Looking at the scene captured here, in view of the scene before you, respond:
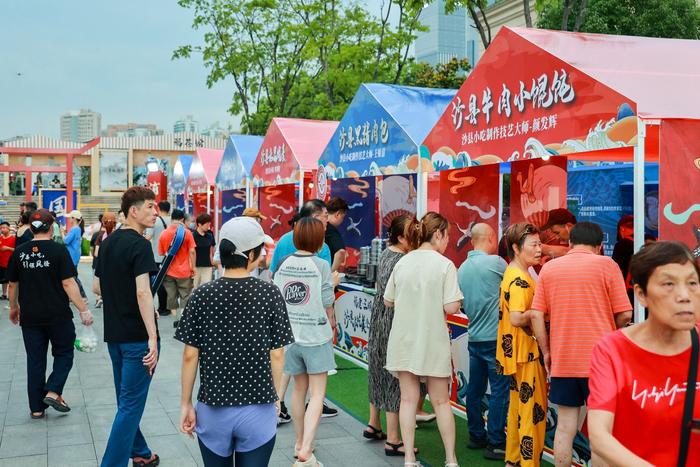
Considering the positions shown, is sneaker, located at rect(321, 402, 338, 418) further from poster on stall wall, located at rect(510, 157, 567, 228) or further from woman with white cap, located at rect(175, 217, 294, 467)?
woman with white cap, located at rect(175, 217, 294, 467)

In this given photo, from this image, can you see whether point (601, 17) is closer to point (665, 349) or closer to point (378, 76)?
point (378, 76)

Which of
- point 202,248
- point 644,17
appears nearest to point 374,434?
point 202,248

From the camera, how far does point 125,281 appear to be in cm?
386

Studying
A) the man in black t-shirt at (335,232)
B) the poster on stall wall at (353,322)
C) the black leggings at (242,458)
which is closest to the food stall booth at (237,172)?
the poster on stall wall at (353,322)

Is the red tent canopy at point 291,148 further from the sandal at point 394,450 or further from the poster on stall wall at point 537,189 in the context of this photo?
the sandal at point 394,450

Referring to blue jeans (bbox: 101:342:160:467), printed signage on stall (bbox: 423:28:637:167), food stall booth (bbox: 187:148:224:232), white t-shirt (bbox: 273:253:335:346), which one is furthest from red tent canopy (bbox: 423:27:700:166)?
food stall booth (bbox: 187:148:224:232)

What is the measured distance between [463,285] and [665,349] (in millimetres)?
2955

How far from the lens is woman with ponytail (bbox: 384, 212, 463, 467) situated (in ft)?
13.2

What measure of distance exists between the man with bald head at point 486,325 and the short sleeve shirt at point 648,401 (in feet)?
9.14

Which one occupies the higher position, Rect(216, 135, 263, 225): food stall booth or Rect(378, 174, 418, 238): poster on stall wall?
Rect(216, 135, 263, 225): food stall booth

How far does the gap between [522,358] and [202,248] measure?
7014 millimetres

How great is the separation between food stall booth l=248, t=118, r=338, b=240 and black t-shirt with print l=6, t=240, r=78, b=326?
4.26 m

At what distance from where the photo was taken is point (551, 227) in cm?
521

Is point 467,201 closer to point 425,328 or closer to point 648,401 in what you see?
point 425,328
